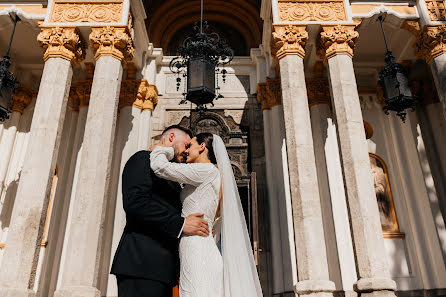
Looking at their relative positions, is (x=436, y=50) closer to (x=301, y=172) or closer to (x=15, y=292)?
(x=301, y=172)

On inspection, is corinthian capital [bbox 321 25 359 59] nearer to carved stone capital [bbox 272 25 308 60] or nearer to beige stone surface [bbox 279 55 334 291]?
carved stone capital [bbox 272 25 308 60]

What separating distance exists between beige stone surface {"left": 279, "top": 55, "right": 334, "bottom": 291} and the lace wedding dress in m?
4.26

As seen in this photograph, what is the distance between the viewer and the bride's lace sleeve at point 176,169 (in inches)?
120

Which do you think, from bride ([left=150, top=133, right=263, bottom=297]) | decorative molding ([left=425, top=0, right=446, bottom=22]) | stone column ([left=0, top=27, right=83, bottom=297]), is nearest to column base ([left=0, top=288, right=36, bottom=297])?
stone column ([left=0, top=27, right=83, bottom=297])

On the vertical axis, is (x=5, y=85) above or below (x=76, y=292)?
above

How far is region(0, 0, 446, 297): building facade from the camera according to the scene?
729cm

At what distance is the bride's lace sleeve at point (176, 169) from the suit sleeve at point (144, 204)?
0.09 meters

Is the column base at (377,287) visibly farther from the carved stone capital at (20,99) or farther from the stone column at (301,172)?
the carved stone capital at (20,99)

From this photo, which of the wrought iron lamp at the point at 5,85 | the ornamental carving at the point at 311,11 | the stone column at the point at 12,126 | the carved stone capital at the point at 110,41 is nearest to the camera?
the wrought iron lamp at the point at 5,85

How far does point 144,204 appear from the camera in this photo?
2.92m

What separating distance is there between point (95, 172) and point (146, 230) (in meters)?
5.02

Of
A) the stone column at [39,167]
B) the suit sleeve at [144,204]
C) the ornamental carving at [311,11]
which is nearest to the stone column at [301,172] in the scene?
the ornamental carving at [311,11]

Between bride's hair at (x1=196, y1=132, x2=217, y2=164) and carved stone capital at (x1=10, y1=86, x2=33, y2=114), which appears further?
carved stone capital at (x1=10, y1=86, x2=33, y2=114)

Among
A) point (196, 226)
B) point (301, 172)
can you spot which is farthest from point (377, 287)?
point (196, 226)
